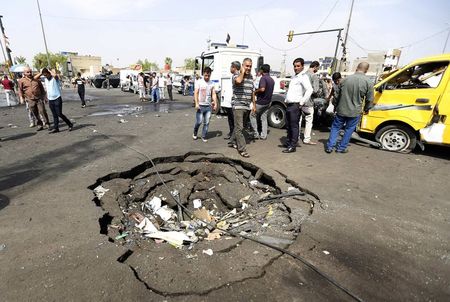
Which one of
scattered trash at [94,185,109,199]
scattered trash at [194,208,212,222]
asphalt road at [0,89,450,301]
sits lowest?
scattered trash at [194,208,212,222]

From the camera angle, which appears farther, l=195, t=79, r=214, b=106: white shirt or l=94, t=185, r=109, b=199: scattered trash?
l=195, t=79, r=214, b=106: white shirt

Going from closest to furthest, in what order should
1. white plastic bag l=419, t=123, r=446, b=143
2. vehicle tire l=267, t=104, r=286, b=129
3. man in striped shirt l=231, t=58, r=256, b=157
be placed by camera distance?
man in striped shirt l=231, t=58, r=256, b=157 → white plastic bag l=419, t=123, r=446, b=143 → vehicle tire l=267, t=104, r=286, b=129

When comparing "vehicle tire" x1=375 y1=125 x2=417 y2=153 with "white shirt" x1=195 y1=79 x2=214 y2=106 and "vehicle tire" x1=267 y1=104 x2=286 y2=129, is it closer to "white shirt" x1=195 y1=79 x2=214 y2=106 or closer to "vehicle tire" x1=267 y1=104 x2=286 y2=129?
"vehicle tire" x1=267 y1=104 x2=286 y2=129

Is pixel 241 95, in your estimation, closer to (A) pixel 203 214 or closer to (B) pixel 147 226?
(A) pixel 203 214

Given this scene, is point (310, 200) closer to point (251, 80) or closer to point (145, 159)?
point (251, 80)

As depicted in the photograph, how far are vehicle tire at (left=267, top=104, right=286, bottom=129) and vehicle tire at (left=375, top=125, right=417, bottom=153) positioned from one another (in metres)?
2.74

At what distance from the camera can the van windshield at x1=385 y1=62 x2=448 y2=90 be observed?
522 cm

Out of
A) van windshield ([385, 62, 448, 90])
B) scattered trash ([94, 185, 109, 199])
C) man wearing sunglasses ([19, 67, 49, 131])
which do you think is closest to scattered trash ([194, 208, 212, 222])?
→ scattered trash ([94, 185, 109, 199])

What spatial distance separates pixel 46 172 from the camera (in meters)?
4.41

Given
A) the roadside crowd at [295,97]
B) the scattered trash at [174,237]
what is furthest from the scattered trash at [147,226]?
the roadside crowd at [295,97]

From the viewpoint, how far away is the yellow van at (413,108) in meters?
5.11

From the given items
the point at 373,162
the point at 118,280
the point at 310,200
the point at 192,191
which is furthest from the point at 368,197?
the point at 118,280

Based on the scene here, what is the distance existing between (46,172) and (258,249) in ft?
12.9

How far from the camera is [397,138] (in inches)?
227
